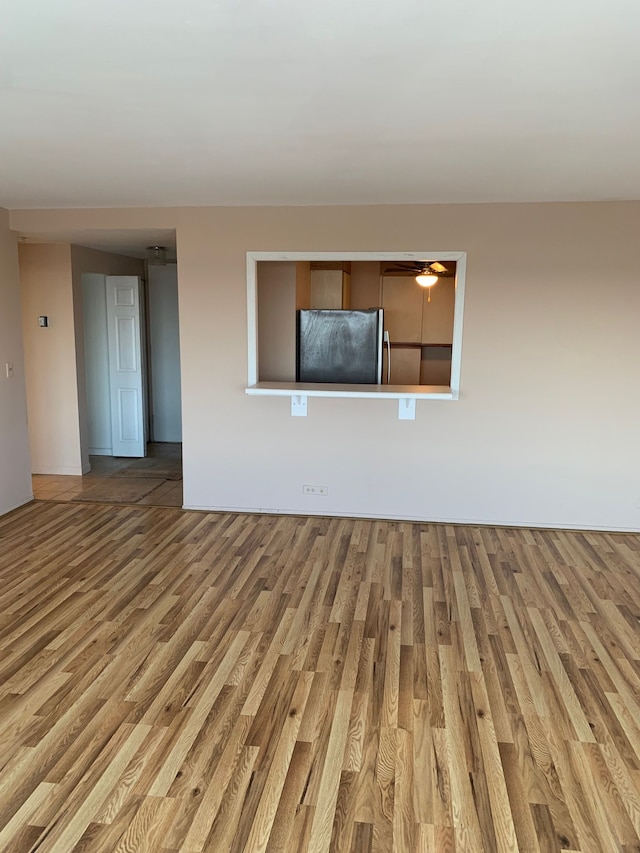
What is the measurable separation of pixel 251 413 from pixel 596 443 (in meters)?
2.62

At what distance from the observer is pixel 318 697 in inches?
96.3

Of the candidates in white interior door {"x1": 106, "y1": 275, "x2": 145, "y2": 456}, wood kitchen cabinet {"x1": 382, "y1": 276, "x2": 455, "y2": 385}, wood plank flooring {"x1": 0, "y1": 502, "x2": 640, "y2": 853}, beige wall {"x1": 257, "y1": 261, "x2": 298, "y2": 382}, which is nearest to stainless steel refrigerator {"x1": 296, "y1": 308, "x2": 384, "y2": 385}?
beige wall {"x1": 257, "y1": 261, "x2": 298, "y2": 382}

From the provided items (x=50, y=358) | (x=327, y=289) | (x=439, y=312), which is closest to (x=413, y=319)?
(x=439, y=312)

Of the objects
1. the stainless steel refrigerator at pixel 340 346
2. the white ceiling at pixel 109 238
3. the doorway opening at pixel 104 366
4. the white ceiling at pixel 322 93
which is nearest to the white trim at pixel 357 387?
the stainless steel refrigerator at pixel 340 346

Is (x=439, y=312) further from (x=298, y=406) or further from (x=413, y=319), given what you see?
(x=298, y=406)

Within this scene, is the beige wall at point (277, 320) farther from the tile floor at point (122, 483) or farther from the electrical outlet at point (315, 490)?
the tile floor at point (122, 483)

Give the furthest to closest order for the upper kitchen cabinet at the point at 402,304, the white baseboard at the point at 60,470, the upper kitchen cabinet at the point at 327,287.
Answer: the upper kitchen cabinet at the point at 402,304, the upper kitchen cabinet at the point at 327,287, the white baseboard at the point at 60,470

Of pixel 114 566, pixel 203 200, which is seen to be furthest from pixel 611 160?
pixel 114 566

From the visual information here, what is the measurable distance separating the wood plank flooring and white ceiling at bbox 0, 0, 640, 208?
7.75ft

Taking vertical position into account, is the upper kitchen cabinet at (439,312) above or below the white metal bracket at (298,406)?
above

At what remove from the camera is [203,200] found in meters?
4.23

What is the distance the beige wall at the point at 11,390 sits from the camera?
4.62 m

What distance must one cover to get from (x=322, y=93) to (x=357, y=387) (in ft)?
8.73

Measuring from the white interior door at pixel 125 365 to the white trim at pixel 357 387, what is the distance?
2515 mm
